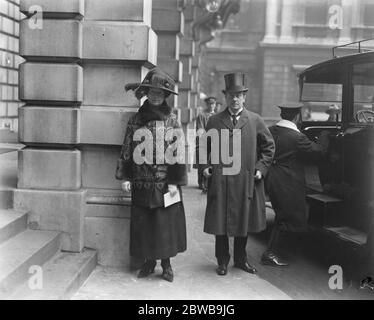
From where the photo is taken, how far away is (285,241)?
22.3 ft

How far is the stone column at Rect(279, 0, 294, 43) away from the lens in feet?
91.4

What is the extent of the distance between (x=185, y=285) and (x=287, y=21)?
83.2 feet

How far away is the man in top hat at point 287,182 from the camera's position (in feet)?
18.7

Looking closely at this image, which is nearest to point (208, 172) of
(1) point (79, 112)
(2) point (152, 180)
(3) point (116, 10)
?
(2) point (152, 180)

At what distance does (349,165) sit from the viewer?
215 inches

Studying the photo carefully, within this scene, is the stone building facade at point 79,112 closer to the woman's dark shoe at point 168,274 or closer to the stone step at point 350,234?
the woman's dark shoe at point 168,274

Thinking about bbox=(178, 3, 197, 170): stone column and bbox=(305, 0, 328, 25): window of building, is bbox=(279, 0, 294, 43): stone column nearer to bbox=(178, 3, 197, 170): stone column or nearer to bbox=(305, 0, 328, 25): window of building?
bbox=(305, 0, 328, 25): window of building

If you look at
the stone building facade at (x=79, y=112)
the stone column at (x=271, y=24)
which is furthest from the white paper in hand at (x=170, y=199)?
the stone column at (x=271, y=24)

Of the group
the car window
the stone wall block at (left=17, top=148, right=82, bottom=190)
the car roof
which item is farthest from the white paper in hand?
the car roof

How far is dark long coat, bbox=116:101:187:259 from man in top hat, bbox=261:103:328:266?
137 centimetres

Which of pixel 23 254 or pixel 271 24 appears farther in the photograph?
pixel 271 24

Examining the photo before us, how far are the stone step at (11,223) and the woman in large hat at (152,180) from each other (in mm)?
1060

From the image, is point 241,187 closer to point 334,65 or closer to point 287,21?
point 334,65

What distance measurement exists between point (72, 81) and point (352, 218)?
3241mm
